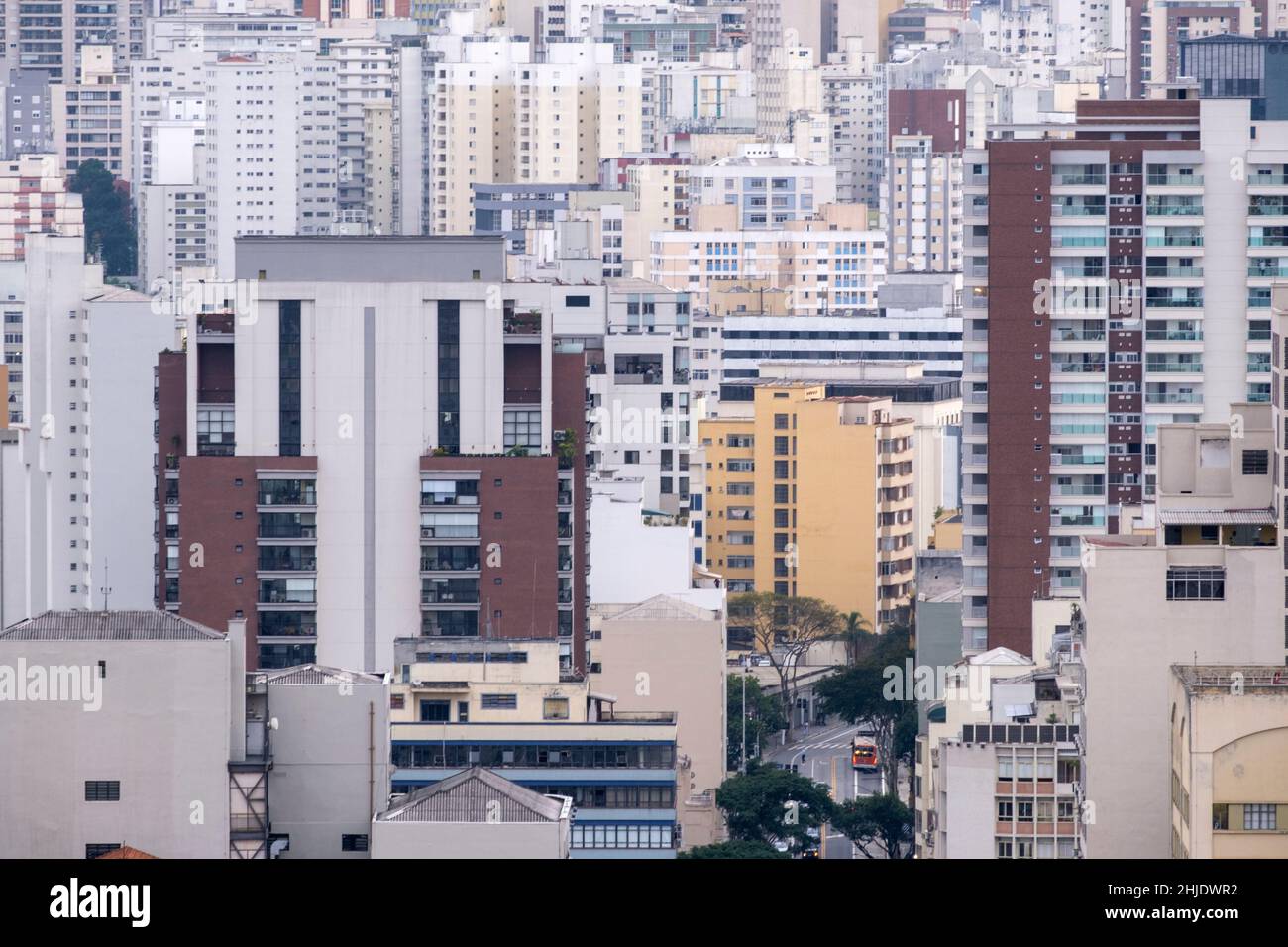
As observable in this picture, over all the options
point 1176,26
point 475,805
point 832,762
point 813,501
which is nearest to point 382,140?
point 1176,26

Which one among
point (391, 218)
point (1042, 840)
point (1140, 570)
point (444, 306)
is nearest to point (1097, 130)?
point (444, 306)

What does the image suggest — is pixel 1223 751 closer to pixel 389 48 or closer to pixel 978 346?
pixel 978 346

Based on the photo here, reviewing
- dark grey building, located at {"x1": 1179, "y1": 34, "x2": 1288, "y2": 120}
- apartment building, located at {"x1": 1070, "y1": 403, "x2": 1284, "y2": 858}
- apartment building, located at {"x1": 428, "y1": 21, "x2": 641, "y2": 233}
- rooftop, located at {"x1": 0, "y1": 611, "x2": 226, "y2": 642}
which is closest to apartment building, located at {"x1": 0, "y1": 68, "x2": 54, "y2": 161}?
apartment building, located at {"x1": 428, "y1": 21, "x2": 641, "y2": 233}

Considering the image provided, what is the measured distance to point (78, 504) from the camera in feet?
256

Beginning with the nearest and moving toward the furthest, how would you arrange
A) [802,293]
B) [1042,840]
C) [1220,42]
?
[1042,840]
[1220,42]
[802,293]

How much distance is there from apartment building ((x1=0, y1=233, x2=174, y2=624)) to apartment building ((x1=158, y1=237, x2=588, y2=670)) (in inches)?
726

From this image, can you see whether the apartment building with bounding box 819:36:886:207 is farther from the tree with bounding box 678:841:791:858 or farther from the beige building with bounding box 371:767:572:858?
the beige building with bounding box 371:767:572:858

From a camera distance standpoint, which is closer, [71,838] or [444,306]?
[71,838]

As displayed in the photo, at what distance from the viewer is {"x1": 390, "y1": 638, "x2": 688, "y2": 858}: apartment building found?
128 ft

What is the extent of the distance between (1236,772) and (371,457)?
29.8m

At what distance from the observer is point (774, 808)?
153ft

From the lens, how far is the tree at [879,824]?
47250 millimetres

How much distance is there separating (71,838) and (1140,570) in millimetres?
11654

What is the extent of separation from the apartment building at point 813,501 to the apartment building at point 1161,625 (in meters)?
45.8
